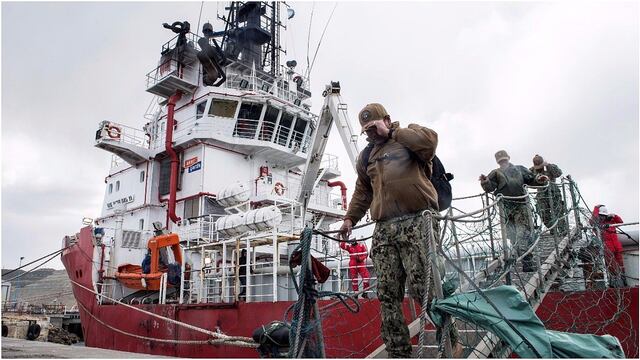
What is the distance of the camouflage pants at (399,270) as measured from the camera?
2844 mm

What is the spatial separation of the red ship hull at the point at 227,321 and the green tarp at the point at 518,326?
1425 mm

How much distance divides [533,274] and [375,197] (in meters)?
2.63

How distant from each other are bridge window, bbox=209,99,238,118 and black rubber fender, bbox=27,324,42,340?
7.02m

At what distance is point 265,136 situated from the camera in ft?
46.4

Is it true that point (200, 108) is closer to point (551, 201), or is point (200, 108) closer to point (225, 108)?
point (225, 108)

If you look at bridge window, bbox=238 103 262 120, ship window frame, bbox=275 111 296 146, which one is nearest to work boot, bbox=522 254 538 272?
ship window frame, bbox=275 111 296 146

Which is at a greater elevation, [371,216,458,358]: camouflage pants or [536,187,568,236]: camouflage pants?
[536,187,568,236]: camouflage pants

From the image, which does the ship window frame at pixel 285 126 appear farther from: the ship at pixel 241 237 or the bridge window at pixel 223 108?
the bridge window at pixel 223 108

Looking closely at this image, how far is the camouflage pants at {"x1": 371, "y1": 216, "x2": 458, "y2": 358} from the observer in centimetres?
284

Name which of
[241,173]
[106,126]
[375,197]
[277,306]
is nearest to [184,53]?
[106,126]

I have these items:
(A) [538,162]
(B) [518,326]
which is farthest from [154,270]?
(B) [518,326]

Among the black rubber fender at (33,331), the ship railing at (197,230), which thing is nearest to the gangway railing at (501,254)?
the ship railing at (197,230)

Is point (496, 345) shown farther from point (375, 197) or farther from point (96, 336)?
point (96, 336)

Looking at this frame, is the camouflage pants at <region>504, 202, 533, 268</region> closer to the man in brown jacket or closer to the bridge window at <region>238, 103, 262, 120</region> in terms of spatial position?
the man in brown jacket
